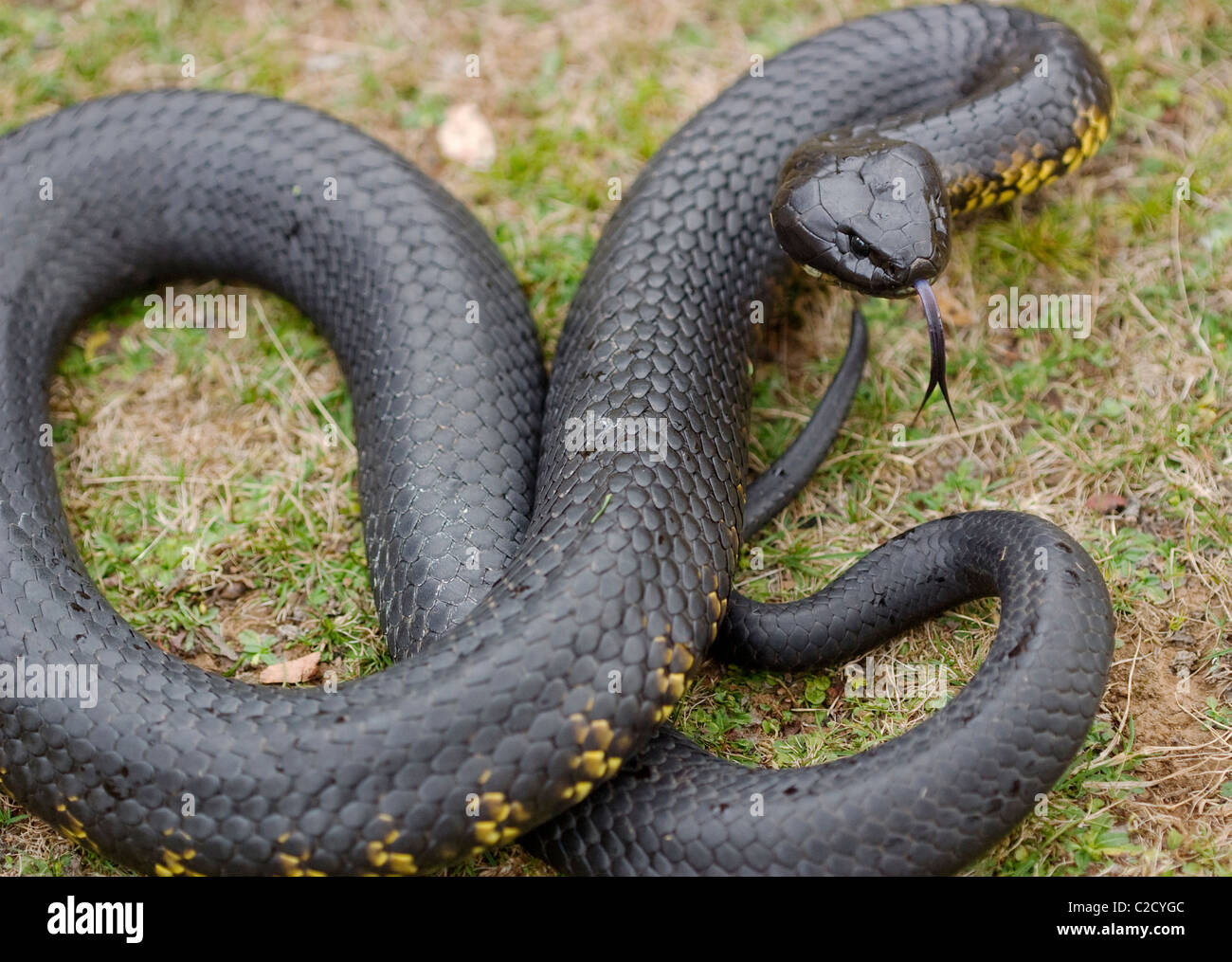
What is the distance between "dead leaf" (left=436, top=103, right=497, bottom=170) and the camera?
636 centimetres

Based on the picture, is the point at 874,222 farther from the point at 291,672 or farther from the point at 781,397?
the point at 291,672

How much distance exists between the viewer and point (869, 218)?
14.9 feet

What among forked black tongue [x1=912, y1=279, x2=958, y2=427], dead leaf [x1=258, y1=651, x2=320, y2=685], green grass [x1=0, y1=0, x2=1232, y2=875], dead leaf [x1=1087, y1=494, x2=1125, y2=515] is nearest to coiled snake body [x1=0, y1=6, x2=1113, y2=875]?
green grass [x1=0, y1=0, x2=1232, y2=875]

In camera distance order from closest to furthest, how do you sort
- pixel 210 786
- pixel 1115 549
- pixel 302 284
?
pixel 210 786
pixel 1115 549
pixel 302 284

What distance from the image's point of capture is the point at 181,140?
18.4 feet

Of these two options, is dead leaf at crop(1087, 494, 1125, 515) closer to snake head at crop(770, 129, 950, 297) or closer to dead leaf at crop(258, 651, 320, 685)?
snake head at crop(770, 129, 950, 297)

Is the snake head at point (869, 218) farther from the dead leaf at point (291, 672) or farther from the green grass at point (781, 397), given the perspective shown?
the dead leaf at point (291, 672)

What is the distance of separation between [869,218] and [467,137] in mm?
2783

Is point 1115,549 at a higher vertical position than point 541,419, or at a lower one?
lower

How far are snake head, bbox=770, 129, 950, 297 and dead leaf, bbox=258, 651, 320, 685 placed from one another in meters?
2.67

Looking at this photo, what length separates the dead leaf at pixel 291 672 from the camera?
189 inches
